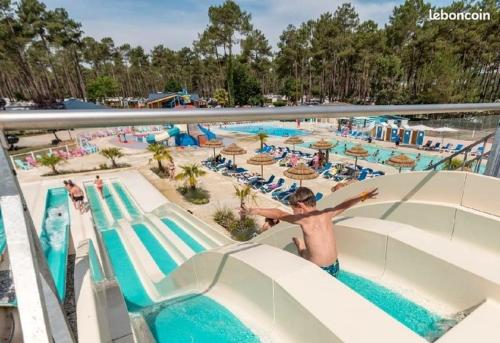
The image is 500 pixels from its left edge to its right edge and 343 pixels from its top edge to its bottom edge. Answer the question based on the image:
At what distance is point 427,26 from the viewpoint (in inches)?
1459

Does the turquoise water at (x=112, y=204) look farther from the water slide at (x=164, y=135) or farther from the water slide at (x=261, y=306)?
the water slide at (x=164, y=135)

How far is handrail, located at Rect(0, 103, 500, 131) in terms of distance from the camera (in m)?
0.86

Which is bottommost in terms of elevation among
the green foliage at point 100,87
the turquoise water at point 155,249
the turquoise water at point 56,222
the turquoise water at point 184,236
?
the turquoise water at point 155,249

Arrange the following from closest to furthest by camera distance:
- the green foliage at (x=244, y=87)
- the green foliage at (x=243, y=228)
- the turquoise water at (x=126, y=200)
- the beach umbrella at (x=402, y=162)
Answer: the green foliage at (x=243, y=228) → the turquoise water at (x=126, y=200) → the beach umbrella at (x=402, y=162) → the green foliage at (x=244, y=87)

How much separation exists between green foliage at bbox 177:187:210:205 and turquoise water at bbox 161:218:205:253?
71.1 inches

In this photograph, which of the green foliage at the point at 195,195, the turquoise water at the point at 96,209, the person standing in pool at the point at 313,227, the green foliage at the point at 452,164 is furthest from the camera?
the green foliage at the point at 195,195

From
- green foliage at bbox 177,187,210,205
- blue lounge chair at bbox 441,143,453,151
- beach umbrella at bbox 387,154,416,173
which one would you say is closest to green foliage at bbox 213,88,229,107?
blue lounge chair at bbox 441,143,453,151

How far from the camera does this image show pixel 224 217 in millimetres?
11102

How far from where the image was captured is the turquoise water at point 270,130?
112 feet

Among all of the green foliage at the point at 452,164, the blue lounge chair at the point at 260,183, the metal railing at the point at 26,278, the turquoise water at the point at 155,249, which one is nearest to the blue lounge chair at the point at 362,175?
the green foliage at the point at 452,164

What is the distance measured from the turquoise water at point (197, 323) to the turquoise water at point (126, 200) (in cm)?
1034

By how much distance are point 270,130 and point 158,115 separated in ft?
120

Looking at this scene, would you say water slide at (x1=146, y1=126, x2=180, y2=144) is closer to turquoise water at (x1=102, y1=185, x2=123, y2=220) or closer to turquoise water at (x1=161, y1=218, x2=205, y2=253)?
turquoise water at (x1=102, y1=185, x2=123, y2=220)

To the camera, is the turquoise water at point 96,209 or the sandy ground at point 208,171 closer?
the turquoise water at point 96,209
